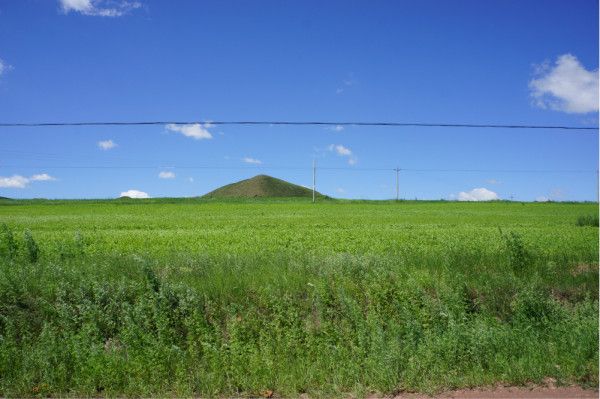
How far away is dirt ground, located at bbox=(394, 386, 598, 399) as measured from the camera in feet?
19.7

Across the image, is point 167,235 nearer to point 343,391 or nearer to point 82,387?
point 82,387

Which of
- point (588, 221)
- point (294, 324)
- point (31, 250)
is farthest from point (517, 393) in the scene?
point (588, 221)

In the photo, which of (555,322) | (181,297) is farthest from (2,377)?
(555,322)

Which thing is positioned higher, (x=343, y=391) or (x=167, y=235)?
(x=167, y=235)

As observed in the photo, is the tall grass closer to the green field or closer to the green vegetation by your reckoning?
the green field

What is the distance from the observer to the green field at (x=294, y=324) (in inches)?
258

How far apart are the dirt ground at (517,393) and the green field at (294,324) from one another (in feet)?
0.49

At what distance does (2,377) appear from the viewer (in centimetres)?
702

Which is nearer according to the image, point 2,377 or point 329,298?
point 2,377

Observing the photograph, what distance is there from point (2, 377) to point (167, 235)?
Answer: 41.4 ft

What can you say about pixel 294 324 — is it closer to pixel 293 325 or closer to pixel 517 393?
pixel 293 325

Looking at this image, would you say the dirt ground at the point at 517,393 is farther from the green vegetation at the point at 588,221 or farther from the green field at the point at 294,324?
the green vegetation at the point at 588,221

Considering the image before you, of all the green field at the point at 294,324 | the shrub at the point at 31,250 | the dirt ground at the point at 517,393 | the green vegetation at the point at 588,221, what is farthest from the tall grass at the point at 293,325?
the green vegetation at the point at 588,221

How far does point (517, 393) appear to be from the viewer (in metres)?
6.12
